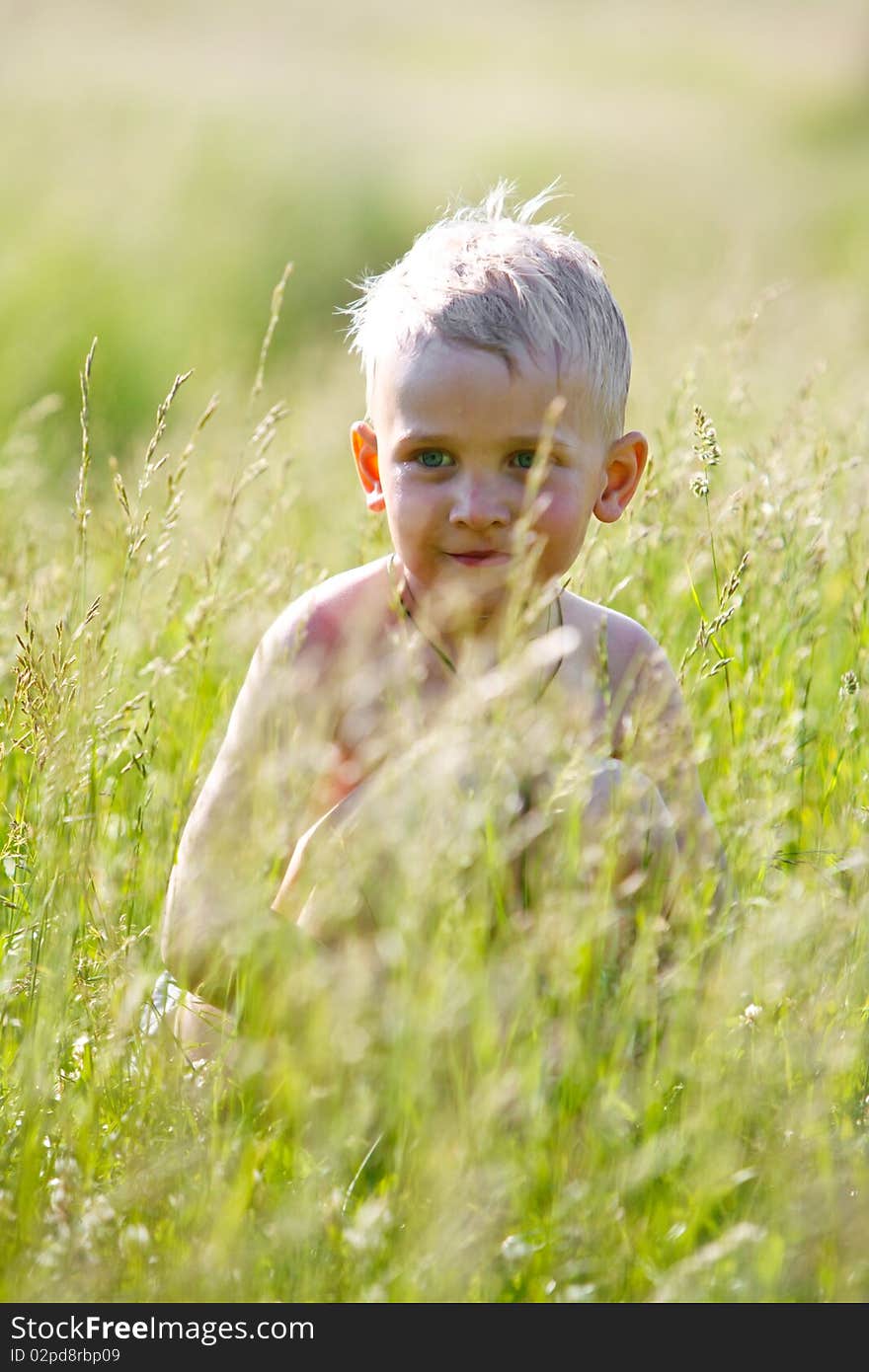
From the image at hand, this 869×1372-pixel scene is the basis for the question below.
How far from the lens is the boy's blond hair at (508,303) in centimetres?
224

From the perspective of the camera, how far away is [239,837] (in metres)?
2.08

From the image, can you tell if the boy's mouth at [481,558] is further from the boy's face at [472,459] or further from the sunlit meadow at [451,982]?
the sunlit meadow at [451,982]

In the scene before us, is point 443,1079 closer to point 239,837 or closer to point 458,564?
point 239,837

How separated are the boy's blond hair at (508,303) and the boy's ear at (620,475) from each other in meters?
0.03

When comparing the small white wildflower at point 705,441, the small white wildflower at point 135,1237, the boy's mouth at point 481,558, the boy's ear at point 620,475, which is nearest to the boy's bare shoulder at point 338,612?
the boy's mouth at point 481,558

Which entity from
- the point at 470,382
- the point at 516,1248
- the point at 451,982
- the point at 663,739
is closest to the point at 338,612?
the point at 470,382

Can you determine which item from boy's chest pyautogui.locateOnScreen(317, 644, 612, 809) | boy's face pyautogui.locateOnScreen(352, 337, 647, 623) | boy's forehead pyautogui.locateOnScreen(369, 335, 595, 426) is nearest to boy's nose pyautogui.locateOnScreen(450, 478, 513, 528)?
boy's face pyautogui.locateOnScreen(352, 337, 647, 623)

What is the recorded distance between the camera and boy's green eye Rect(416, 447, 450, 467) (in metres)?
2.25

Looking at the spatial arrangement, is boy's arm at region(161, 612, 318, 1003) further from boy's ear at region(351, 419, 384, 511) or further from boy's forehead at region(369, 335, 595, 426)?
boy's forehead at region(369, 335, 595, 426)

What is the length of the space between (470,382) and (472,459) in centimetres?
12

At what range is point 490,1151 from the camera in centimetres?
159

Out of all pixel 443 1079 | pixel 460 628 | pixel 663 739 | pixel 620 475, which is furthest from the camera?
pixel 620 475
